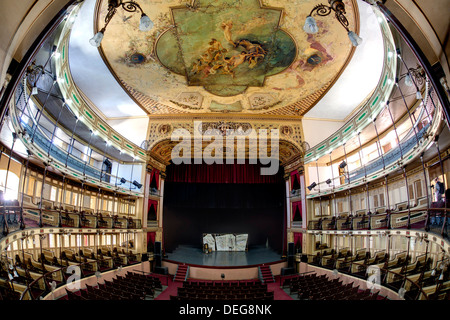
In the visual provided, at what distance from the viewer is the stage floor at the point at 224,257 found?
59.6 feet

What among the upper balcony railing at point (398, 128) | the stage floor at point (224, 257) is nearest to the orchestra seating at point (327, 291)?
the stage floor at point (224, 257)

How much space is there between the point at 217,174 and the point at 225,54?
12.7m

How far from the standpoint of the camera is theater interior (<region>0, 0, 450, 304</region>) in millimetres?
8141

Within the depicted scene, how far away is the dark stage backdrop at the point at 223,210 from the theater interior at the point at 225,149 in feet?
0.47

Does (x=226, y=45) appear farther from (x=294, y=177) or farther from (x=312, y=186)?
(x=294, y=177)

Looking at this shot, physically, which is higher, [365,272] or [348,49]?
[348,49]

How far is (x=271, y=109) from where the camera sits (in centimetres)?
1931

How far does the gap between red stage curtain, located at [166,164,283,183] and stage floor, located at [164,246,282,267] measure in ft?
21.7

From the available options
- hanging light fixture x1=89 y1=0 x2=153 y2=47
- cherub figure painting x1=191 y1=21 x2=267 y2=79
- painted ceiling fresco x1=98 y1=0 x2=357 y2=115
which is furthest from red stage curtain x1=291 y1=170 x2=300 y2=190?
hanging light fixture x1=89 y1=0 x2=153 y2=47

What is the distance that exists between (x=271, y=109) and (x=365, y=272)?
12543 millimetres

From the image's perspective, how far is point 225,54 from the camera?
1388 centimetres

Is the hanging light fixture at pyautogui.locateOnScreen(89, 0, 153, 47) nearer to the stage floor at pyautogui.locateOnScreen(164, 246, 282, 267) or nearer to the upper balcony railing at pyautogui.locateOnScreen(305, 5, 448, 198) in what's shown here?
the upper balcony railing at pyautogui.locateOnScreen(305, 5, 448, 198)
